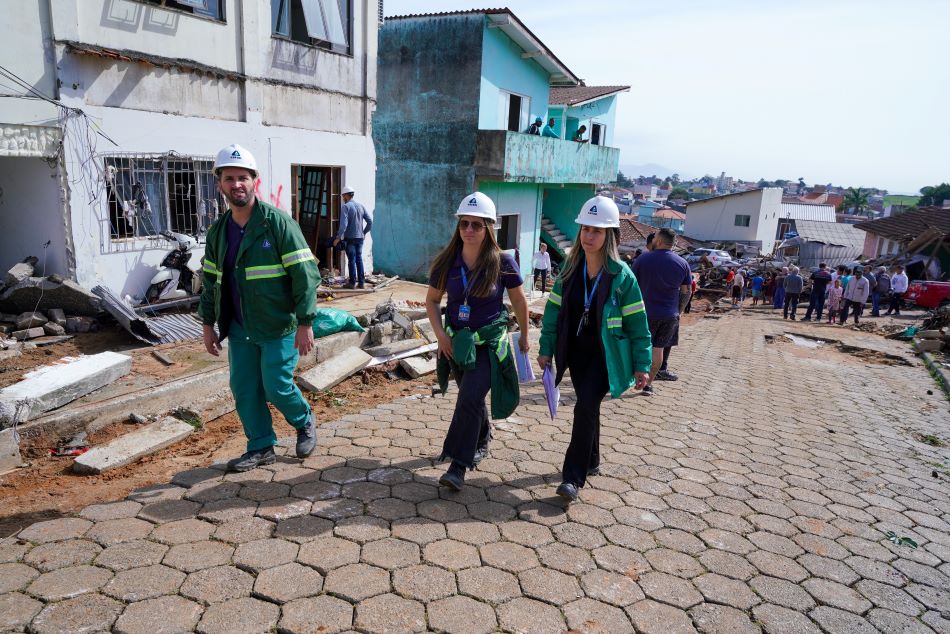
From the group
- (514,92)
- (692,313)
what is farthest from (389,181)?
(692,313)

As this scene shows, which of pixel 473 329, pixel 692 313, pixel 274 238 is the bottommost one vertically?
pixel 692 313

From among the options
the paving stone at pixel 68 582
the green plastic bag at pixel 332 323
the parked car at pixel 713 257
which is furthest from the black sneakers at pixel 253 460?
the parked car at pixel 713 257

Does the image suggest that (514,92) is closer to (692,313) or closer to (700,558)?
(692,313)

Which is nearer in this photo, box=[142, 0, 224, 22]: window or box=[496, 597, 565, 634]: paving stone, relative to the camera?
box=[496, 597, 565, 634]: paving stone

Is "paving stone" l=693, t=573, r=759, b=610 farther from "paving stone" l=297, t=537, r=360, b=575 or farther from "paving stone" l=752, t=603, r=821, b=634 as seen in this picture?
"paving stone" l=297, t=537, r=360, b=575

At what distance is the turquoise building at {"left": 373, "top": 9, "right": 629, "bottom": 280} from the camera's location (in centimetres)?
1440

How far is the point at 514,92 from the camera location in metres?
16.0

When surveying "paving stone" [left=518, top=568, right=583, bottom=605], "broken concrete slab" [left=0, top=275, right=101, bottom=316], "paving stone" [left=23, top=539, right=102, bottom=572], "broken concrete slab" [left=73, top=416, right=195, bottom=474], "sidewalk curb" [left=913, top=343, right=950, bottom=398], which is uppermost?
"broken concrete slab" [left=0, top=275, right=101, bottom=316]

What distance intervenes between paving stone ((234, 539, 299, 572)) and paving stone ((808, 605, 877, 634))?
247cm

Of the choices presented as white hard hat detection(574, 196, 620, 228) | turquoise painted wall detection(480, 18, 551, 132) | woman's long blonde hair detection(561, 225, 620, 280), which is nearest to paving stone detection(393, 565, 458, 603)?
woman's long blonde hair detection(561, 225, 620, 280)

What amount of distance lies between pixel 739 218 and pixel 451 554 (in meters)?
41.5

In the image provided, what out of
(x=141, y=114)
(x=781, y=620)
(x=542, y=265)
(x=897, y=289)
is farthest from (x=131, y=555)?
(x=897, y=289)

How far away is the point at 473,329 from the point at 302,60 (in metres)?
7.58

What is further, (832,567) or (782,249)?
(782,249)
